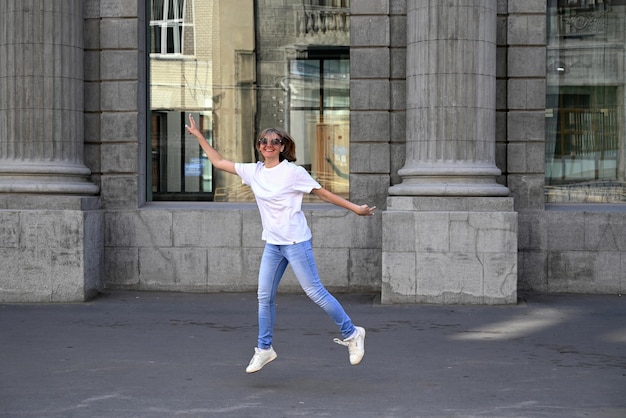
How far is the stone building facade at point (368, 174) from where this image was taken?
12.8 m

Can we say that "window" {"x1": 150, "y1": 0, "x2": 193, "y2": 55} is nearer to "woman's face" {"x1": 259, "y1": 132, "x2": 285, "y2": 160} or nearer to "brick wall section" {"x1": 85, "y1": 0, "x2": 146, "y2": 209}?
"brick wall section" {"x1": 85, "y1": 0, "x2": 146, "y2": 209}

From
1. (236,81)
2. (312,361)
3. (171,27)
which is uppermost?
(171,27)

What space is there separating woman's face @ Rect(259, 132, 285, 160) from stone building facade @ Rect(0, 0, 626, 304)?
4.83 metres

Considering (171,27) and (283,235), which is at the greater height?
(171,27)

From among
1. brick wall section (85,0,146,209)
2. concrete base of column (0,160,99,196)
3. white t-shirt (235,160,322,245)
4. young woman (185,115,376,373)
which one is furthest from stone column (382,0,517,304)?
white t-shirt (235,160,322,245)

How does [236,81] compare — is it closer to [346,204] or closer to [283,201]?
[283,201]

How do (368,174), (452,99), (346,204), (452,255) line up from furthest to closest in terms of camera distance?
(368,174) < (452,99) < (452,255) < (346,204)

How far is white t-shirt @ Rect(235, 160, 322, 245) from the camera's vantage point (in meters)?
8.06

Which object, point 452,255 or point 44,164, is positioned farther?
point 44,164

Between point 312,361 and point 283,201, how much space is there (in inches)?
65.4

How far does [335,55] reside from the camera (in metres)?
14.5

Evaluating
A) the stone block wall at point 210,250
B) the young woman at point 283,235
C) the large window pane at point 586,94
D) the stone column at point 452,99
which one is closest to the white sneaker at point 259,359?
the young woman at point 283,235

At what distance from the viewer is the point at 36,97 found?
1352cm

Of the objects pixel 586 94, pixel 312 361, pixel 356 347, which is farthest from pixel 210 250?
pixel 356 347
